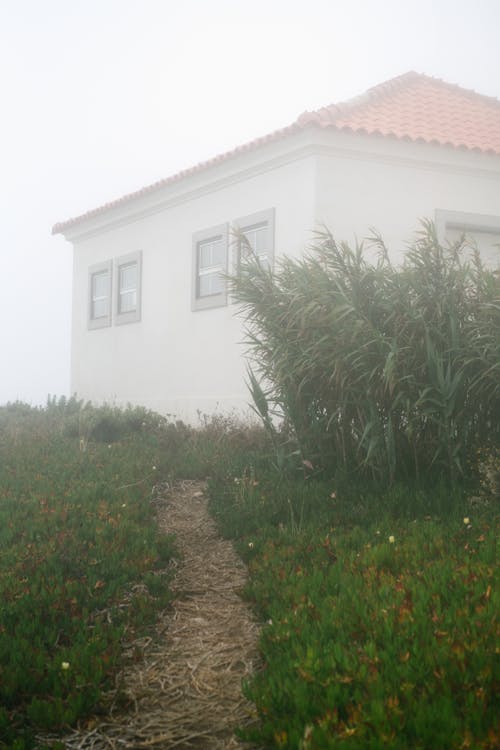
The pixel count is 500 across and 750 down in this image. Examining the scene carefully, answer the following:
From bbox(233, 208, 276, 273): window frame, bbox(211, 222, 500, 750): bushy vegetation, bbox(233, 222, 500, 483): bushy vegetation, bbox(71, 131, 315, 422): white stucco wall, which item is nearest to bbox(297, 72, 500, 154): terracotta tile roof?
bbox(71, 131, 315, 422): white stucco wall

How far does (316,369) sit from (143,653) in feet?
13.4

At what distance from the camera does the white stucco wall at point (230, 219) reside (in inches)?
534

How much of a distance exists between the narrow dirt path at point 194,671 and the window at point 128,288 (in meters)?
11.6

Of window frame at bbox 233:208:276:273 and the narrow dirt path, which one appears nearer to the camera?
the narrow dirt path

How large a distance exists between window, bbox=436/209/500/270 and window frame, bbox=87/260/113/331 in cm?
862

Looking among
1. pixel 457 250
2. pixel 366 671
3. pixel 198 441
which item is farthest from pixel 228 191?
pixel 366 671

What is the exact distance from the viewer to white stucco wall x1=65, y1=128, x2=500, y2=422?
13.6 metres

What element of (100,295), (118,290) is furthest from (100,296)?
(118,290)

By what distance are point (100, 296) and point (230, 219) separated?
20.2 ft

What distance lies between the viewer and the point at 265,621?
5910 millimetres

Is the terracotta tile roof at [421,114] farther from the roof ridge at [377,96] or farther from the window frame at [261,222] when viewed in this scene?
the window frame at [261,222]

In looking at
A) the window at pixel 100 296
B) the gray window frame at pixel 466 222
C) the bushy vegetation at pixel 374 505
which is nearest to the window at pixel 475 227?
the gray window frame at pixel 466 222

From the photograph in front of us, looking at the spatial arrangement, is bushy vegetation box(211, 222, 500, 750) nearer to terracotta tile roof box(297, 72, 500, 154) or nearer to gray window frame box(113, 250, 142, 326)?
terracotta tile roof box(297, 72, 500, 154)

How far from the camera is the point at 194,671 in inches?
208
